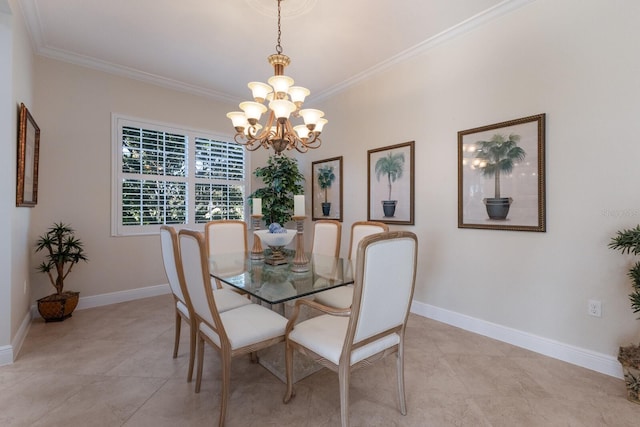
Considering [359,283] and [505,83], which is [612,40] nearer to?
[505,83]

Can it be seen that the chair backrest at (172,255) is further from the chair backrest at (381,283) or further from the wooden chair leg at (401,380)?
the wooden chair leg at (401,380)

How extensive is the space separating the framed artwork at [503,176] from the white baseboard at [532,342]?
2.91 ft

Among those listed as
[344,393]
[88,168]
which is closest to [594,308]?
[344,393]

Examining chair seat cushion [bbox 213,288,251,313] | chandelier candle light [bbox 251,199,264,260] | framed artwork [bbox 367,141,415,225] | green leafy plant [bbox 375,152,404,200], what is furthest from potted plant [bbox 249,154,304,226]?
chair seat cushion [bbox 213,288,251,313]

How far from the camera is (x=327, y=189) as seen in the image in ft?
13.8

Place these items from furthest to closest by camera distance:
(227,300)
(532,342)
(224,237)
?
(224,237)
(532,342)
(227,300)

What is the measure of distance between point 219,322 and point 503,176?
2.49 m

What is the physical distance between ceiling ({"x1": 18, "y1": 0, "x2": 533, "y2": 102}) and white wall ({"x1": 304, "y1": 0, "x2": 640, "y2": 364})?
0.33 metres

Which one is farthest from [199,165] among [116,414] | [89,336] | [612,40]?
[612,40]

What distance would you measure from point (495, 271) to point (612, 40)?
1.86 metres

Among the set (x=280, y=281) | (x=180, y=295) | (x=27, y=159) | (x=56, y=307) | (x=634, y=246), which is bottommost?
(x=56, y=307)

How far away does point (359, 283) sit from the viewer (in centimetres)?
129

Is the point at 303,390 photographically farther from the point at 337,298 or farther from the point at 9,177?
the point at 9,177

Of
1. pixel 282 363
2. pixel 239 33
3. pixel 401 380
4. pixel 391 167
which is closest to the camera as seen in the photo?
pixel 401 380
